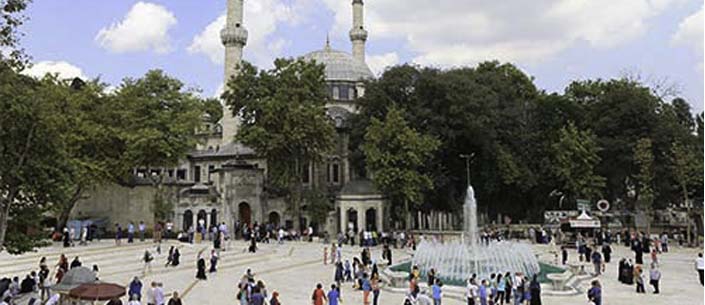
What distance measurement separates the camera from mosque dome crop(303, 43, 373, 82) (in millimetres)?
59156

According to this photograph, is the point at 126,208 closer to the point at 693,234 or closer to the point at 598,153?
the point at 598,153

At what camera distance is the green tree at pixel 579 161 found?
41938mm

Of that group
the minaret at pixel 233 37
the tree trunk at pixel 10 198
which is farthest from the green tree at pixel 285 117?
the tree trunk at pixel 10 198

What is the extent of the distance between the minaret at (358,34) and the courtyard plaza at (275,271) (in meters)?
31.0

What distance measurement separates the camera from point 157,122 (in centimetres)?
4197

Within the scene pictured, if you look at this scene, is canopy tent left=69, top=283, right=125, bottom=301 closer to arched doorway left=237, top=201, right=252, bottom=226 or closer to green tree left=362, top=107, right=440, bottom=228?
green tree left=362, top=107, right=440, bottom=228

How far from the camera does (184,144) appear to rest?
42.4 metres

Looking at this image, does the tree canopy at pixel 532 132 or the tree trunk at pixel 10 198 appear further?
the tree canopy at pixel 532 132

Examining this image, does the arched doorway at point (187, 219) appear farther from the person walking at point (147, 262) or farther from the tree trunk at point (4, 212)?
the tree trunk at point (4, 212)

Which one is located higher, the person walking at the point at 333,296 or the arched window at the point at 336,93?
the arched window at the point at 336,93

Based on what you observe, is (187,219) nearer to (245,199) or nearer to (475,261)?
(245,199)

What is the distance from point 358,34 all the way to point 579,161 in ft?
99.6

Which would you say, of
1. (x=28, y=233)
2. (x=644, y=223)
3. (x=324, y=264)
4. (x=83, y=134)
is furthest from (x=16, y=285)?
(x=644, y=223)

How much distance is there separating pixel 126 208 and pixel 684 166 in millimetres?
37947
